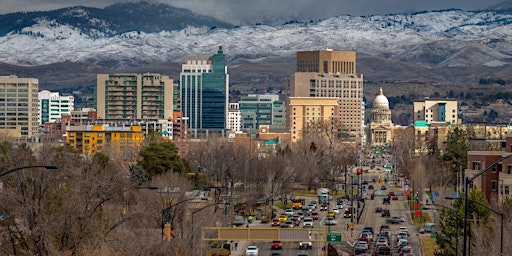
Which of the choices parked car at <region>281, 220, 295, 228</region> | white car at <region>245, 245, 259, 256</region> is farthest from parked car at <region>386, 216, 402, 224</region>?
white car at <region>245, 245, 259, 256</region>

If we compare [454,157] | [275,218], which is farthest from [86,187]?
[454,157]

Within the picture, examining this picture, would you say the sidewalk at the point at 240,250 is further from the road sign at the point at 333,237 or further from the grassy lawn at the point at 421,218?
the grassy lawn at the point at 421,218

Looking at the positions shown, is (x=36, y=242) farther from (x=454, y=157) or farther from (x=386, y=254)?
(x=454, y=157)

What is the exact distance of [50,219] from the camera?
63.1 meters

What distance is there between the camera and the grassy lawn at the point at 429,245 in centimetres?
8692

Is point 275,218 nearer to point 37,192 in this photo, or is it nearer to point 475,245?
point 475,245

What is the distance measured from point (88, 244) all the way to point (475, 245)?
18.4 metres

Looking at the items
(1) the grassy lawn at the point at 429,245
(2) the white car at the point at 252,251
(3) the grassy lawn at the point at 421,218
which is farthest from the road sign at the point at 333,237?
(3) the grassy lawn at the point at 421,218

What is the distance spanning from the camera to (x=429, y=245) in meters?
92.2

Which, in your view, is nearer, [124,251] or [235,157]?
[124,251]

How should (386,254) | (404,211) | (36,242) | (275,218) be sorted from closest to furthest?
(36,242)
(386,254)
(275,218)
(404,211)

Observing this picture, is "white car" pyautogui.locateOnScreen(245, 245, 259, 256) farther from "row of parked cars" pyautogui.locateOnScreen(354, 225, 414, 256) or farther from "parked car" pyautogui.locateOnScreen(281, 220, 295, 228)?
"parked car" pyautogui.locateOnScreen(281, 220, 295, 228)

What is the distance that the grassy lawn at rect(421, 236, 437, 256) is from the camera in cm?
8692

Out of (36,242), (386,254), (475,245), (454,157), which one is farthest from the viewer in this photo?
(454,157)
